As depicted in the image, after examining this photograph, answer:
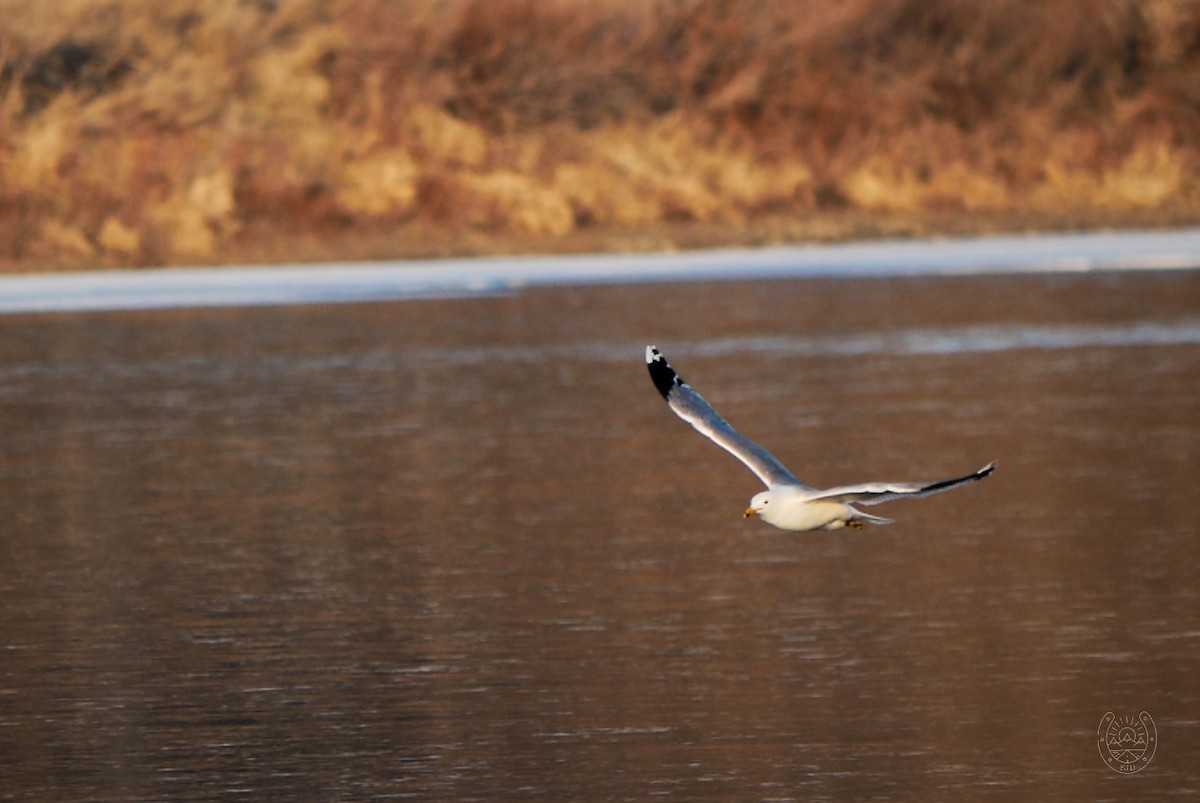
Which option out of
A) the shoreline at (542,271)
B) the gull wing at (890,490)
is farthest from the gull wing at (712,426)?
the shoreline at (542,271)

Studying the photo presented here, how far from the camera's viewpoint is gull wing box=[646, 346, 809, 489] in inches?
320

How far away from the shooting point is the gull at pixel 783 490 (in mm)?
7073

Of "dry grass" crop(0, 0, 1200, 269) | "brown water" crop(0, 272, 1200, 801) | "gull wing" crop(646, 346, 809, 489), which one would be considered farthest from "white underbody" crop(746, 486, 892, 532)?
"dry grass" crop(0, 0, 1200, 269)

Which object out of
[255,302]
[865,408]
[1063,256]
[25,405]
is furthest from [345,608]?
[1063,256]

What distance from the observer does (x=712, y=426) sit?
833cm

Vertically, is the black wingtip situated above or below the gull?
above

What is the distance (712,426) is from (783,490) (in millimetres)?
527

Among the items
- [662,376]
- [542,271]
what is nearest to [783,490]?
[662,376]

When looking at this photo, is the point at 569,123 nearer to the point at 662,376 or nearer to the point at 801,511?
the point at 662,376

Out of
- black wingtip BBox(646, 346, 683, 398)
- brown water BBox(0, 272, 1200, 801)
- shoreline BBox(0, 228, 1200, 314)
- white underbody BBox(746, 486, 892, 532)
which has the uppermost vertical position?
shoreline BBox(0, 228, 1200, 314)

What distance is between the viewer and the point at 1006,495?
12000 millimetres

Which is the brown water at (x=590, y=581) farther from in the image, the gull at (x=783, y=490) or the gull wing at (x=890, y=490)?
the gull wing at (x=890, y=490)

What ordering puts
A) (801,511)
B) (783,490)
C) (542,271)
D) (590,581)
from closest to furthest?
1. (801,511)
2. (783,490)
3. (590,581)
4. (542,271)

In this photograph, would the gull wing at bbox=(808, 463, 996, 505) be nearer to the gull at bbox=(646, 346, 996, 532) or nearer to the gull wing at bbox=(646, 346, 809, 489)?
the gull at bbox=(646, 346, 996, 532)
